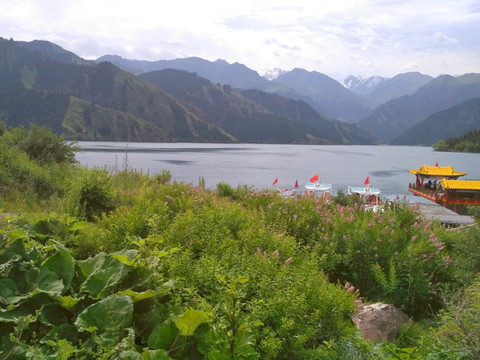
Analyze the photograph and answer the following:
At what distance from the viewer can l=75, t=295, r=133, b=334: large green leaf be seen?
2951mm

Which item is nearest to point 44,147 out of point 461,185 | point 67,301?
point 67,301

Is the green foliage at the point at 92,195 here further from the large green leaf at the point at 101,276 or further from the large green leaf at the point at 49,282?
the large green leaf at the point at 49,282

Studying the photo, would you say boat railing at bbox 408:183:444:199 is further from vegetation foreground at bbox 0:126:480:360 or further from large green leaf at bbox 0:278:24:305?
large green leaf at bbox 0:278:24:305

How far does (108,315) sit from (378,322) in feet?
11.8

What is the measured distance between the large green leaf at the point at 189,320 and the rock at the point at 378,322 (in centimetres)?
257

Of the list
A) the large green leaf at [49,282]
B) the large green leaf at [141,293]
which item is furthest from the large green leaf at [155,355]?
the large green leaf at [49,282]

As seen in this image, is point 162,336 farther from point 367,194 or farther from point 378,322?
point 367,194

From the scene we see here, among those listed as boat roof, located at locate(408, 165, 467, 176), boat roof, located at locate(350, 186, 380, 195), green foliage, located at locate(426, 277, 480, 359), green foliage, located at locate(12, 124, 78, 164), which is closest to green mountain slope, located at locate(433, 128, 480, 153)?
boat roof, located at locate(408, 165, 467, 176)

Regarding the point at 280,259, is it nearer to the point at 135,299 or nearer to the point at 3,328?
the point at 135,299

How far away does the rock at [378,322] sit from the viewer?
193 inches

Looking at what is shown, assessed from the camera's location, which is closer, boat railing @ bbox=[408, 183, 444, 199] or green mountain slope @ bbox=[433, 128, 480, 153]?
boat railing @ bbox=[408, 183, 444, 199]

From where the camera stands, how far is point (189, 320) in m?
2.96

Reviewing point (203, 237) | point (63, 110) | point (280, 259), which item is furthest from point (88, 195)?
point (63, 110)

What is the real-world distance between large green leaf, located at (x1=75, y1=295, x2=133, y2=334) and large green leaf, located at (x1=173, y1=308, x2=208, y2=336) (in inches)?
15.6
